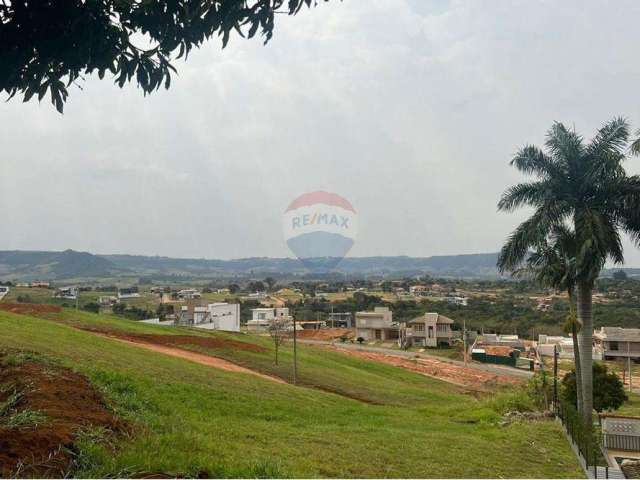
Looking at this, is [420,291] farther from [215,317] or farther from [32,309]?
[32,309]

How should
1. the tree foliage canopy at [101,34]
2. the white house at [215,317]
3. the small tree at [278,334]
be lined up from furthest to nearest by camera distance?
the white house at [215,317] < the small tree at [278,334] < the tree foliage canopy at [101,34]

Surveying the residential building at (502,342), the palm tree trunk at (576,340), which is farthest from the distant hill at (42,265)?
the palm tree trunk at (576,340)

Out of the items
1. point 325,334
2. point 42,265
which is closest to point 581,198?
point 325,334

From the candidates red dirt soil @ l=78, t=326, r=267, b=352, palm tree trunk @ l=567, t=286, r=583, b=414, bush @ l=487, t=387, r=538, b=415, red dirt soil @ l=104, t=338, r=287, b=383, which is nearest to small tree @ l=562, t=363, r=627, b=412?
bush @ l=487, t=387, r=538, b=415

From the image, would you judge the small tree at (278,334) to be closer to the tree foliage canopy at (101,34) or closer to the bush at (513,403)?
the bush at (513,403)

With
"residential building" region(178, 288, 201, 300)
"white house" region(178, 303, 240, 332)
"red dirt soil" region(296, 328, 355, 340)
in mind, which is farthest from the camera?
"residential building" region(178, 288, 201, 300)

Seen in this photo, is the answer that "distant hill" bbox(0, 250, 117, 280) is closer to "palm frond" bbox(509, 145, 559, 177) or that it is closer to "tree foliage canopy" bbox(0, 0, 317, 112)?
"palm frond" bbox(509, 145, 559, 177)
